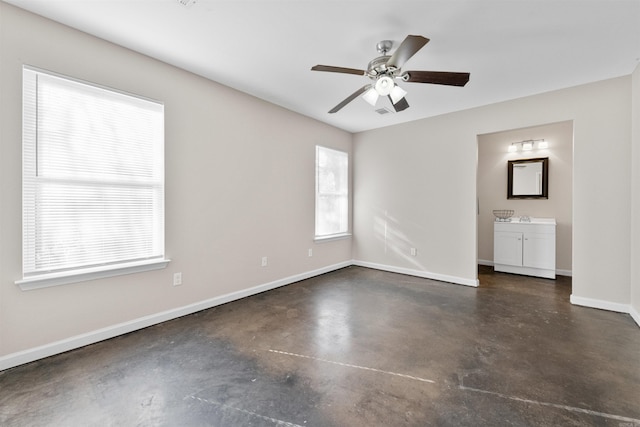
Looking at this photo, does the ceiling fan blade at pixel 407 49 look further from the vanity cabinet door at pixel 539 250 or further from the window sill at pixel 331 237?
the vanity cabinet door at pixel 539 250

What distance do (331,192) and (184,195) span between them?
270 cm

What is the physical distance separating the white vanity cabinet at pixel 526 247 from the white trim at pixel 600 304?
1.29 m

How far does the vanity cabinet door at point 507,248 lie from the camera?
480 cm

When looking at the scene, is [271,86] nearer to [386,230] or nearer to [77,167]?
[77,167]

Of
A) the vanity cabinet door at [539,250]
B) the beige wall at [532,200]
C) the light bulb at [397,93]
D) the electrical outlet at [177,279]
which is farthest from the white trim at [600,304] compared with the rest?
the electrical outlet at [177,279]

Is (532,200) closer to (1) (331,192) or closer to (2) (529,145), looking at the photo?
(2) (529,145)

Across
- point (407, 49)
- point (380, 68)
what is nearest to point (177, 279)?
point (380, 68)

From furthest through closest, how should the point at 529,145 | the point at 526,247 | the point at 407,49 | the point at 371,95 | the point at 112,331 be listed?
the point at 529,145 → the point at 526,247 → the point at 371,95 → the point at 112,331 → the point at 407,49

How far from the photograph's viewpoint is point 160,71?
2857mm

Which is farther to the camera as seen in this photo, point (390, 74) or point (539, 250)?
point (539, 250)

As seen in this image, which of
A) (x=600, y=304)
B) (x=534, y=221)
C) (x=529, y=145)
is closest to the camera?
(x=600, y=304)

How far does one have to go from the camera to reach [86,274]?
2361mm

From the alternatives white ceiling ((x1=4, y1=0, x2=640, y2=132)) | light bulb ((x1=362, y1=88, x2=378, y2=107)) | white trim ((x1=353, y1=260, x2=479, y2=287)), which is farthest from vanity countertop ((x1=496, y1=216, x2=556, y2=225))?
light bulb ((x1=362, y1=88, x2=378, y2=107))

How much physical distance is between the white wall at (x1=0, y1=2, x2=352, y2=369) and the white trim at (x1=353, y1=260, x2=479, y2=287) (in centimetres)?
93
